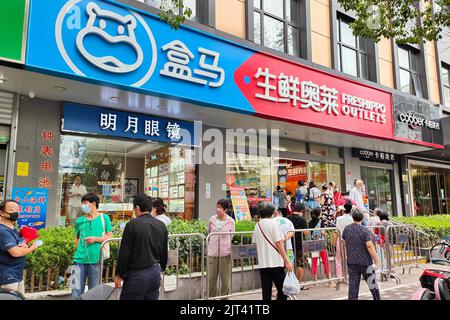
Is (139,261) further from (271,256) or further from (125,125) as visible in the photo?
(125,125)

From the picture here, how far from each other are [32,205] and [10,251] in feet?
13.3

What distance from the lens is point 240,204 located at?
38.5 ft

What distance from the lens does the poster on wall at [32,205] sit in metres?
7.70

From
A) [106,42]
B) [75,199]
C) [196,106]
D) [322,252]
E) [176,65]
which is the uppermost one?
[106,42]

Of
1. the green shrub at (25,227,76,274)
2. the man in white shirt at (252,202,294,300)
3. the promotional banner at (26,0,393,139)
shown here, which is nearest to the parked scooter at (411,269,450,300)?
the man in white shirt at (252,202,294,300)

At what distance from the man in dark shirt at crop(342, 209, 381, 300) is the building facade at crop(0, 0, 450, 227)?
15.2 ft

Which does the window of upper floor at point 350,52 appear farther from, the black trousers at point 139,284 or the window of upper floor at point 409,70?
the black trousers at point 139,284

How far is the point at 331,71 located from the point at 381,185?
685 cm

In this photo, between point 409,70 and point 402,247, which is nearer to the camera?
point 402,247

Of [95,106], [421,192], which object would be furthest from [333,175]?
[95,106]

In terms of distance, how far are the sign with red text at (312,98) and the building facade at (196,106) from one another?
4cm

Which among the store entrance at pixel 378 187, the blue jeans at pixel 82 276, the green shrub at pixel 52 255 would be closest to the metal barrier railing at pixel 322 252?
the blue jeans at pixel 82 276

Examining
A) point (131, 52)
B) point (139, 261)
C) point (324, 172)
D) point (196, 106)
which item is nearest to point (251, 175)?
point (324, 172)

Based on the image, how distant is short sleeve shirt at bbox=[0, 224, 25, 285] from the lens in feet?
13.9
